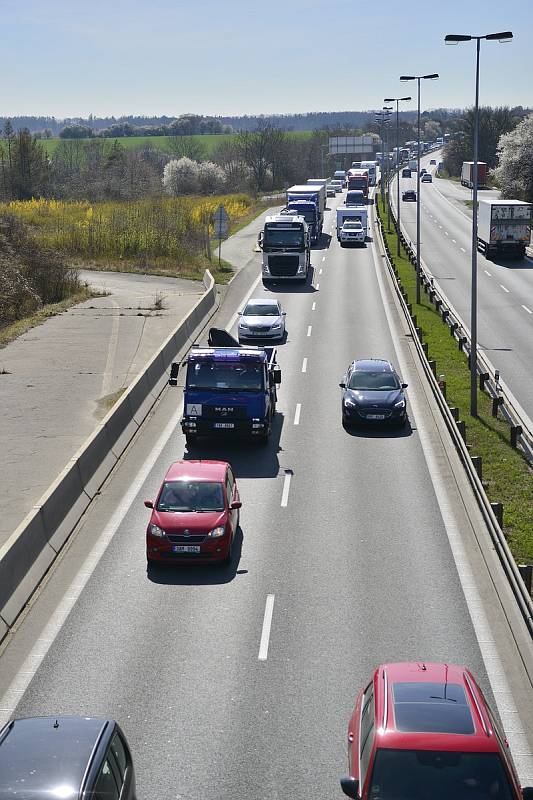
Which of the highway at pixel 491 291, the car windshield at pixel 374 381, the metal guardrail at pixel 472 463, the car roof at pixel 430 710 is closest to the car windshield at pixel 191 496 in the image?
the metal guardrail at pixel 472 463

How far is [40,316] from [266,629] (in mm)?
35047

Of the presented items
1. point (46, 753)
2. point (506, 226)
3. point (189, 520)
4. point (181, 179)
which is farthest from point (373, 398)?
point (181, 179)

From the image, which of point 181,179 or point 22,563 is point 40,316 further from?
point 181,179

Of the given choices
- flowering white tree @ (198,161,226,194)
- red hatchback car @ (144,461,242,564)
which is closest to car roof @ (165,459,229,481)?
red hatchback car @ (144,461,242,564)

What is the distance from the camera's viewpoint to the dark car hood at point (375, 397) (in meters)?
27.6

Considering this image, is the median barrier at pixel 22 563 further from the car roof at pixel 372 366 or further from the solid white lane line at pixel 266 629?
the car roof at pixel 372 366

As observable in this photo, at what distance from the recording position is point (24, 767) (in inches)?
347

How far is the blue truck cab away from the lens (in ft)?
83.6

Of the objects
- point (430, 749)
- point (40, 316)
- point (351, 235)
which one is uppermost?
point (351, 235)

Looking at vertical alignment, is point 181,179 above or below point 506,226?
above

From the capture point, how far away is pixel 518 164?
335 ft

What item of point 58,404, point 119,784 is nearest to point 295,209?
point 58,404

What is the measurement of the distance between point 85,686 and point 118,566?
14.9 ft

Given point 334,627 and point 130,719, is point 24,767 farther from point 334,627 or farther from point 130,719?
point 334,627
